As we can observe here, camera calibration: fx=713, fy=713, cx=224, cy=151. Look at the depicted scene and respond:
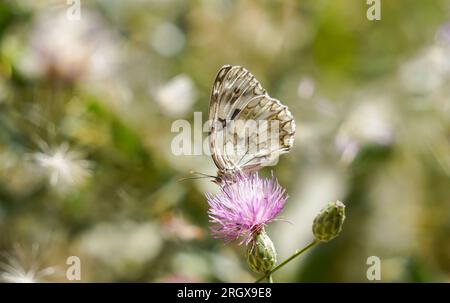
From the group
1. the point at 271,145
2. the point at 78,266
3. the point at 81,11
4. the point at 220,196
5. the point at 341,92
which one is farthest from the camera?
the point at 341,92

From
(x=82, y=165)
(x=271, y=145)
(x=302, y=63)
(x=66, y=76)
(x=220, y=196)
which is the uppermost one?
(x=302, y=63)

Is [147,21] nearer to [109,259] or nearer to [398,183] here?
[109,259]

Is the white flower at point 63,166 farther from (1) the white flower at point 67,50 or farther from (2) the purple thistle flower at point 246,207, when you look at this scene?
(2) the purple thistle flower at point 246,207

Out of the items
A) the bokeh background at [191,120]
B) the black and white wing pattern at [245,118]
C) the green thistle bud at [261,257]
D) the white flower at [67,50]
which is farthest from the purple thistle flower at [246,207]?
the white flower at [67,50]

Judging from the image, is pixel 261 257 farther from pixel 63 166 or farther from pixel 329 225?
pixel 63 166

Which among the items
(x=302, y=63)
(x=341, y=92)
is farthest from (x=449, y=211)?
(x=302, y=63)

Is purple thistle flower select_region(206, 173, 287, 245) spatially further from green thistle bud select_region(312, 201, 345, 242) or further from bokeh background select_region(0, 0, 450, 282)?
bokeh background select_region(0, 0, 450, 282)

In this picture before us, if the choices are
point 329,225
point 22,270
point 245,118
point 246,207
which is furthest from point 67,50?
point 329,225
